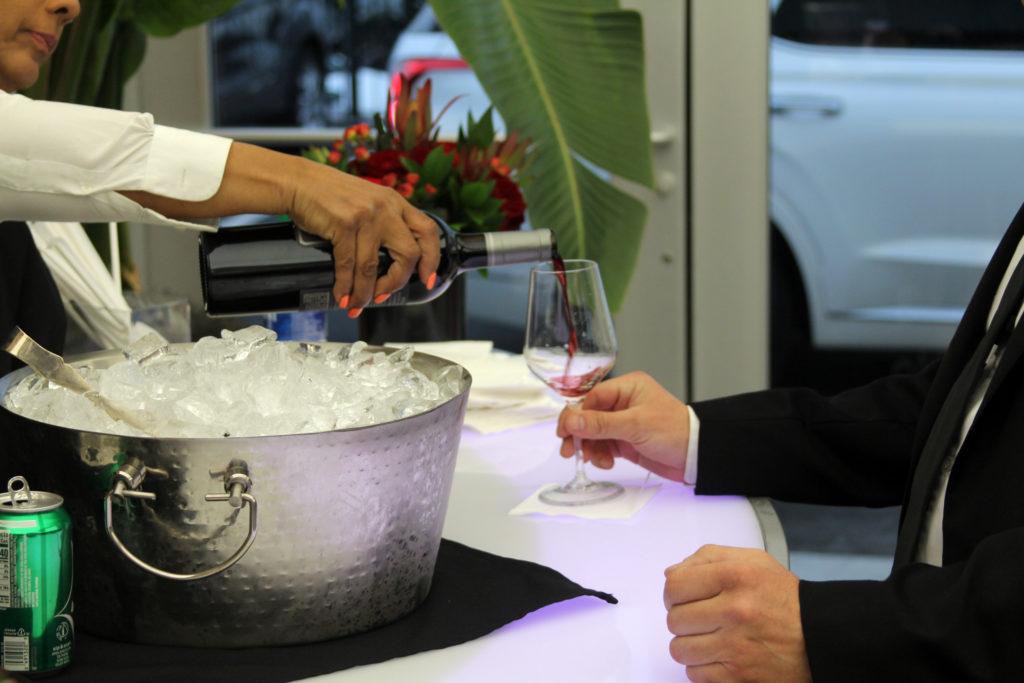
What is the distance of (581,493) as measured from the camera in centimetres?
126

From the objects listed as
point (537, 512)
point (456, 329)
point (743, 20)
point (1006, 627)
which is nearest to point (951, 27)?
point (743, 20)

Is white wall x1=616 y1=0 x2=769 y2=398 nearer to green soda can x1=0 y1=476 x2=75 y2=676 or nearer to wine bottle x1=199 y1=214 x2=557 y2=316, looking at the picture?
wine bottle x1=199 y1=214 x2=557 y2=316

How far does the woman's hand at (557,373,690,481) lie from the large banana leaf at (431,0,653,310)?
67cm

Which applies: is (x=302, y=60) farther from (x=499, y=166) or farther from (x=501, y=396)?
(x=501, y=396)

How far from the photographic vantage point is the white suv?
317 centimetres

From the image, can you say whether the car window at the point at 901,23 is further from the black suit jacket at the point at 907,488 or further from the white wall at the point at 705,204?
the black suit jacket at the point at 907,488

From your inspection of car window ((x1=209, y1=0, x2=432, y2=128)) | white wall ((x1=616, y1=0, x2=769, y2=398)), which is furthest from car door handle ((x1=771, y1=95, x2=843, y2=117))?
car window ((x1=209, y1=0, x2=432, y2=128))

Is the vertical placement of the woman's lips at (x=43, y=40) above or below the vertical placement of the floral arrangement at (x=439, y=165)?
above

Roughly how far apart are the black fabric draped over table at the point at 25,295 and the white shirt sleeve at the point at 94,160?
1.28 ft

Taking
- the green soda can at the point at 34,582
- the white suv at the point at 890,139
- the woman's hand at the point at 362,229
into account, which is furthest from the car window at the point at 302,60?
the green soda can at the point at 34,582

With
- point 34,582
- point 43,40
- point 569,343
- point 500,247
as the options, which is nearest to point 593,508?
point 569,343

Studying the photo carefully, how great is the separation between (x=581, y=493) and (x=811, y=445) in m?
0.25

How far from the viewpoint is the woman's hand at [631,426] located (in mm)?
1280

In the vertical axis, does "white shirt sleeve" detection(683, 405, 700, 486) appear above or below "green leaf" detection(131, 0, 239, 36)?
below
